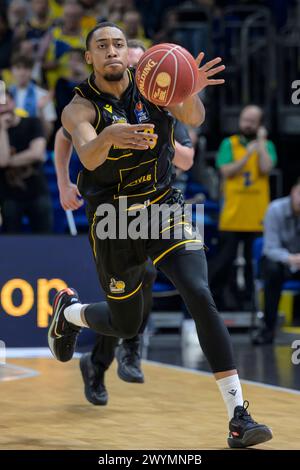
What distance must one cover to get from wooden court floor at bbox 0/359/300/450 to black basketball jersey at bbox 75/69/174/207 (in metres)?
1.32

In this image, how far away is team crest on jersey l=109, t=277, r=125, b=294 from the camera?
236 inches

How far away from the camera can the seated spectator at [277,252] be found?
1074cm

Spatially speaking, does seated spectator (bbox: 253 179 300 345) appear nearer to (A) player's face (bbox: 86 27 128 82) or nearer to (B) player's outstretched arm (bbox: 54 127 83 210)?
(B) player's outstretched arm (bbox: 54 127 83 210)

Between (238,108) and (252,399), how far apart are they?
299 inches

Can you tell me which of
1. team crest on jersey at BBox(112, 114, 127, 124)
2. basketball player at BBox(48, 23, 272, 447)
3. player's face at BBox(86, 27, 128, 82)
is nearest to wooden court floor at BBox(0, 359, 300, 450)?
basketball player at BBox(48, 23, 272, 447)

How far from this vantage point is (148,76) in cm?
555

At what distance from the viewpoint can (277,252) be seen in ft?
35.5

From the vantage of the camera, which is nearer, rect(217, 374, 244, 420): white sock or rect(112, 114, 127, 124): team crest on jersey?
rect(217, 374, 244, 420): white sock

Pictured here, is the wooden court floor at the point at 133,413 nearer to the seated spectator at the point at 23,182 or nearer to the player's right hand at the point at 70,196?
the player's right hand at the point at 70,196

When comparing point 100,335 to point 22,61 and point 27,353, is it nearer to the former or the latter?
point 27,353

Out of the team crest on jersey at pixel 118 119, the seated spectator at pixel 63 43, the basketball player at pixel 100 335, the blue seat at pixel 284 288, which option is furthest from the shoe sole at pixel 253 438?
the seated spectator at pixel 63 43

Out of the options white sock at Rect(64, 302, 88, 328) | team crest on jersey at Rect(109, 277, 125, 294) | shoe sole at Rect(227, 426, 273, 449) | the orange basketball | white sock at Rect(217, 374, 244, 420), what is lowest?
shoe sole at Rect(227, 426, 273, 449)
